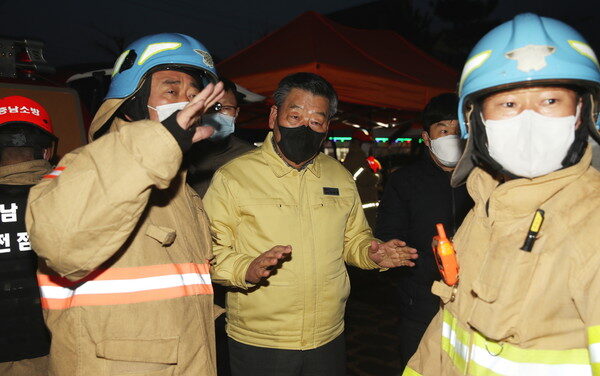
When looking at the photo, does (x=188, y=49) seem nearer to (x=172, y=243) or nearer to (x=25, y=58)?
(x=172, y=243)

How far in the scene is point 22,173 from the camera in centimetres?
233

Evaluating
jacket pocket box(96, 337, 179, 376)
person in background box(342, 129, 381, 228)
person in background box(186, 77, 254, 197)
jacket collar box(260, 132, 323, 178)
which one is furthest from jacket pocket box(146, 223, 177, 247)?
person in background box(342, 129, 381, 228)

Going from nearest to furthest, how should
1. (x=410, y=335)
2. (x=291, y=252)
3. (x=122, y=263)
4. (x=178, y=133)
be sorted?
(x=178, y=133), (x=122, y=263), (x=291, y=252), (x=410, y=335)

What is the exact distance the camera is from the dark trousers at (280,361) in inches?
86.9

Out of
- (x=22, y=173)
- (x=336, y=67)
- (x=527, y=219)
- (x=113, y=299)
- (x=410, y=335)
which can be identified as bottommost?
(x=410, y=335)

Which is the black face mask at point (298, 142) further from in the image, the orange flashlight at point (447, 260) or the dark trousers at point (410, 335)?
the dark trousers at point (410, 335)

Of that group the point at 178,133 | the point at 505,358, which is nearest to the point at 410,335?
the point at 505,358

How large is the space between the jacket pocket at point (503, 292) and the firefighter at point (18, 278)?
2.23 metres

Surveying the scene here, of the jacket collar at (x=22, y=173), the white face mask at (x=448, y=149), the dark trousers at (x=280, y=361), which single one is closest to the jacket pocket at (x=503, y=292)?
the dark trousers at (x=280, y=361)

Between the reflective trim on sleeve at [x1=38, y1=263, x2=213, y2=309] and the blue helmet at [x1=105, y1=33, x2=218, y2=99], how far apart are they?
2.48ft

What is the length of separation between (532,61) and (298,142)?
51.5 inches

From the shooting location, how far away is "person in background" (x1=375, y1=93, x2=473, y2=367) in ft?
9.12

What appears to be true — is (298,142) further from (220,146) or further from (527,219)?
(527,219)

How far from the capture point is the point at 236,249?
2.31m
